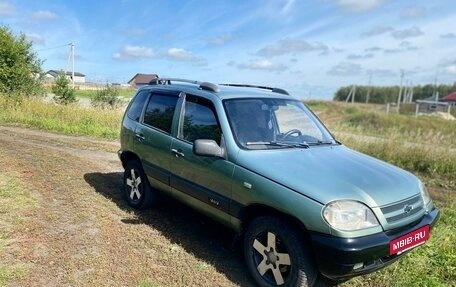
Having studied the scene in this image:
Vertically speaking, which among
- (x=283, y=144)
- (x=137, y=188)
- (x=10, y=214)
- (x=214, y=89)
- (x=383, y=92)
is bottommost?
(x=10, y=214)

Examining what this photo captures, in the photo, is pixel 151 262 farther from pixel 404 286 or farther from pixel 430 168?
pixel 430 168

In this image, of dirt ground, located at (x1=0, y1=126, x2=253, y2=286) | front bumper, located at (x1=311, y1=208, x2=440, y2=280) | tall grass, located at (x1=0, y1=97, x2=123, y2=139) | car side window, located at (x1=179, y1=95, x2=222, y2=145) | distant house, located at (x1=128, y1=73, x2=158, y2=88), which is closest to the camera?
front bumper, located at (x1=311, y1=208, x2=440, y2=280)

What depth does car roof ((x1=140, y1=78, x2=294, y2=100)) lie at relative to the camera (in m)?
4.34

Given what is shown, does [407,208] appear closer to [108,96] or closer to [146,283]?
[146,283]

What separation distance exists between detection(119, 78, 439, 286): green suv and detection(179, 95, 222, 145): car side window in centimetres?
1

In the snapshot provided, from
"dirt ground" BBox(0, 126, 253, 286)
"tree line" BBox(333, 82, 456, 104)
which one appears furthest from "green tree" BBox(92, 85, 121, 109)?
"tree line" BBox(333, 82, 456, 104)

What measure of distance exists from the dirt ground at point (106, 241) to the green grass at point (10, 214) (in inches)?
2.2

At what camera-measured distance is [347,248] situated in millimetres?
2898

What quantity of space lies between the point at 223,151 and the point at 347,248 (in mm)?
1509

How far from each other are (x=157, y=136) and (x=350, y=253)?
2.85 m

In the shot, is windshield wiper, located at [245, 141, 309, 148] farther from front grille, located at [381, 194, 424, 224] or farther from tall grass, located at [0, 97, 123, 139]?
tall grass, located at [0, 97, 123, 139]

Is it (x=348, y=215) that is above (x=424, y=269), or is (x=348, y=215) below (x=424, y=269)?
above

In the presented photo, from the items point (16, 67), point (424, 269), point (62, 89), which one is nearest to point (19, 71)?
point (16, 67)

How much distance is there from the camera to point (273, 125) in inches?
168
